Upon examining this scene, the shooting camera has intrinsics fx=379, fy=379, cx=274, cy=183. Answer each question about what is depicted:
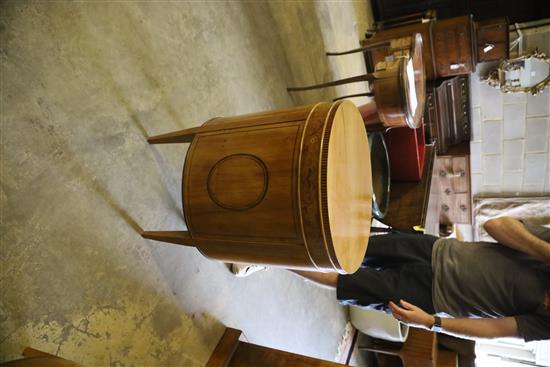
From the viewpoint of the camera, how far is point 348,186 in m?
1.43

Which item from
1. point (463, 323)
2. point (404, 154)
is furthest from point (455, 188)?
point (463, 323)

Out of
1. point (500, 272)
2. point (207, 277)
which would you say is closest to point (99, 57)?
point (207, 277)

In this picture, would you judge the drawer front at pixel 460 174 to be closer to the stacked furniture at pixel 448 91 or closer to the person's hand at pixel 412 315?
the stacked furniture at pixel 448 91

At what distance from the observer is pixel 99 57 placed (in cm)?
159

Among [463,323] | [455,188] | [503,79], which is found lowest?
[455,188]

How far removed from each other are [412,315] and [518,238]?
2.25 ft

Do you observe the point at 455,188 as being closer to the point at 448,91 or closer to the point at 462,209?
the point at 462,209

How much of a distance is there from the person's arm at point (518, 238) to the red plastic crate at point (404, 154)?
780 millimetres

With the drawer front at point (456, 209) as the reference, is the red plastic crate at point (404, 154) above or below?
above

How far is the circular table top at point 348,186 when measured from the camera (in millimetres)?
1264

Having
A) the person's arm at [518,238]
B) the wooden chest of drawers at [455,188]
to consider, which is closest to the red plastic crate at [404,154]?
the person's arm at [518,238]

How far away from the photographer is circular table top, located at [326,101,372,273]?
4.15 ft

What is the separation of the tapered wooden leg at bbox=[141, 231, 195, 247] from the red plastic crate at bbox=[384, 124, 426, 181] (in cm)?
182

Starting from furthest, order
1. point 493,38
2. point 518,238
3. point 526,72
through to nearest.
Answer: point 526,72 → point 493,38 → point 518,238
